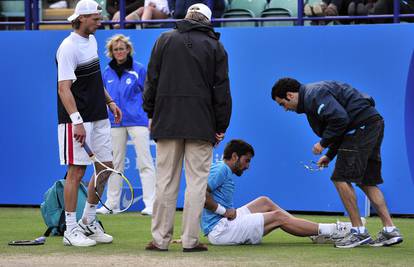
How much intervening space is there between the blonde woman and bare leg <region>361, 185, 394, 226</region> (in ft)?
13.5

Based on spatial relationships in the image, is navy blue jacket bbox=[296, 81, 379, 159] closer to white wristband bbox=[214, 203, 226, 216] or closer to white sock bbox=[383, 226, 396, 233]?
white sock bbox=[383, 226, 396, 233]

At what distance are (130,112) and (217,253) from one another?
4.66 metres

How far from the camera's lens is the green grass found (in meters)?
8.74

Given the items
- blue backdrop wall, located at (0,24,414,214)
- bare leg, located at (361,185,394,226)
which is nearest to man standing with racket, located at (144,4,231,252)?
bare leg, located at (361,185,394,226)

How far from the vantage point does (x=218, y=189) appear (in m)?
9.98

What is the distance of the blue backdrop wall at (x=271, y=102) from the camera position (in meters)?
12.9

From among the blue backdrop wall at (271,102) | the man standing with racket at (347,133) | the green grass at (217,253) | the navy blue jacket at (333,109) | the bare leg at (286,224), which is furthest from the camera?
the blue backdrop wall at (271,102)

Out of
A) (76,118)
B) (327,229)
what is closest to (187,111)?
(76,118)

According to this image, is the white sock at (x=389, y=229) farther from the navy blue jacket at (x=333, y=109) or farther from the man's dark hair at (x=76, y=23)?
the man's dark hair at (x=76, y=23)

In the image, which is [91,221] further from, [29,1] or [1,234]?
[29,1]

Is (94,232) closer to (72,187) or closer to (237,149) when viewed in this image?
(72,187)

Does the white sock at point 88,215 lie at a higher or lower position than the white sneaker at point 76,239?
higher

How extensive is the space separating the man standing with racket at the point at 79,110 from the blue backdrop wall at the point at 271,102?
376 cm

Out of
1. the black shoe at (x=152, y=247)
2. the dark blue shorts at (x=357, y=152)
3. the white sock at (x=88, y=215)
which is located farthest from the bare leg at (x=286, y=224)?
the white sock at (x=88, y=215)
